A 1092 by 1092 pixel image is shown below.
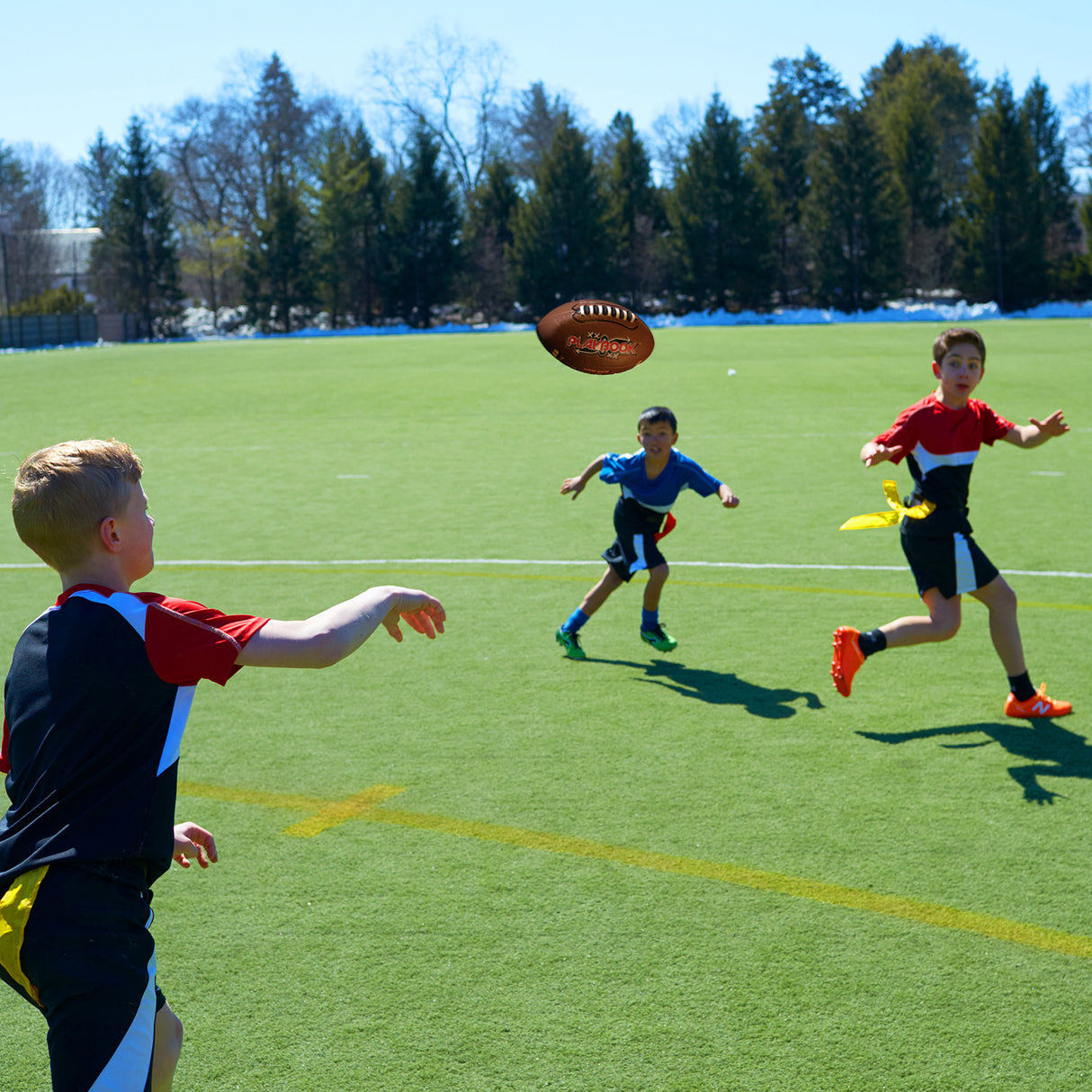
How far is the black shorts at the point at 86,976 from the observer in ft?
7.77

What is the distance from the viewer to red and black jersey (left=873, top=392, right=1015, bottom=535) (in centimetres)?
623

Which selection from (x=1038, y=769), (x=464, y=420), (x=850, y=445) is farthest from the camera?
(x=464, y=420)

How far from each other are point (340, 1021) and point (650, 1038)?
3.08 feet

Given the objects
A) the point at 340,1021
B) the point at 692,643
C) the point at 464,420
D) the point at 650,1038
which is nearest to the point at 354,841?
the point at 340,1021

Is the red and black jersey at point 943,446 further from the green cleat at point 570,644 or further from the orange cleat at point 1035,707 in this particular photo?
the green cleat at point 570,644

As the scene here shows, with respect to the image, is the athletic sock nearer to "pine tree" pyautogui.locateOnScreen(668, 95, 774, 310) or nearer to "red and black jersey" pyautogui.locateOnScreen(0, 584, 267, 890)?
"red and black jersey" pyautogui.locateOnScreen(0, 584, 267, 890)

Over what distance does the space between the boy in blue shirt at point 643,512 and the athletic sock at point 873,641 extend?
149cm

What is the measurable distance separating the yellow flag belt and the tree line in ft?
202

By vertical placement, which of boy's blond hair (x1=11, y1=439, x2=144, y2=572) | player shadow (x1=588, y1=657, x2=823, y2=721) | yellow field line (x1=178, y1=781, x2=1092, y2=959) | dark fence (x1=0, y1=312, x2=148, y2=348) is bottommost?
yellow field line (x1=178, y1=781, x2=1092, y2=959)

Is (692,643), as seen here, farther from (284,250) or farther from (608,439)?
(284,250)

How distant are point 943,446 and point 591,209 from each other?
6415cm

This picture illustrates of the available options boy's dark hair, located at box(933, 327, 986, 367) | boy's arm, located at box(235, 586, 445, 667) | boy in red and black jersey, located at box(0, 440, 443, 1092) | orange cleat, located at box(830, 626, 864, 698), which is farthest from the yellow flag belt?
boy in red and black jersey, located at box(0, 440, 443, 1092)

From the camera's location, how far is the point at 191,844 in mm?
2932

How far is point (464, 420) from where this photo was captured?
22781 mm
